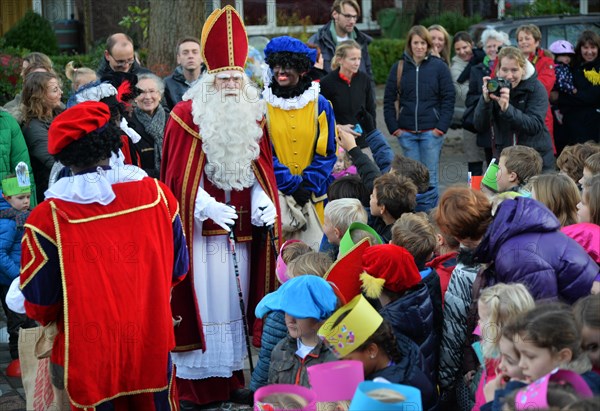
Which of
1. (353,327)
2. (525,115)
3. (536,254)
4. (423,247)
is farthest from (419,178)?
(353,327)

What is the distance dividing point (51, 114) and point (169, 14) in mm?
5379

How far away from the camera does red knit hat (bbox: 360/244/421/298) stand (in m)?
4.58

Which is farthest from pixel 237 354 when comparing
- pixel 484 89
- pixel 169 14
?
pixel 169 14

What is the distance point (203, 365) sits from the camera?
237 inches

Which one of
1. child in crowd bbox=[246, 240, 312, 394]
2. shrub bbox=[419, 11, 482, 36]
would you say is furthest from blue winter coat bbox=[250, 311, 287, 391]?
shrub bbox=[419, 11, 482, 36]

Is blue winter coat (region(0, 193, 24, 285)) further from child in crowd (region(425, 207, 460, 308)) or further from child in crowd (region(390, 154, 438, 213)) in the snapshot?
child in crowd (region(425, 207, 460, 308))

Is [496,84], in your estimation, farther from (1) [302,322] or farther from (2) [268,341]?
(1) [302,322]

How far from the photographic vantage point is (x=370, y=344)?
4012 millimetres

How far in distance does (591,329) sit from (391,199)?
7.24ft

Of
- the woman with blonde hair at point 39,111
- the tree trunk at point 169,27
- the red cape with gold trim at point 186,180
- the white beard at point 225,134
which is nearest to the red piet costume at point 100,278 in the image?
the red cape with gold trim at point 186,180

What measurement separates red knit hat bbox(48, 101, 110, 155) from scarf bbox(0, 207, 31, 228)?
246cm

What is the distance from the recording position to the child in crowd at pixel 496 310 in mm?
3959

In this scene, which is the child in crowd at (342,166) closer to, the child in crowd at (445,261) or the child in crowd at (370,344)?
the child in crowd at (445,261)

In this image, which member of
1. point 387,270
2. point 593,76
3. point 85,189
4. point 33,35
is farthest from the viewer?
point 33,35
